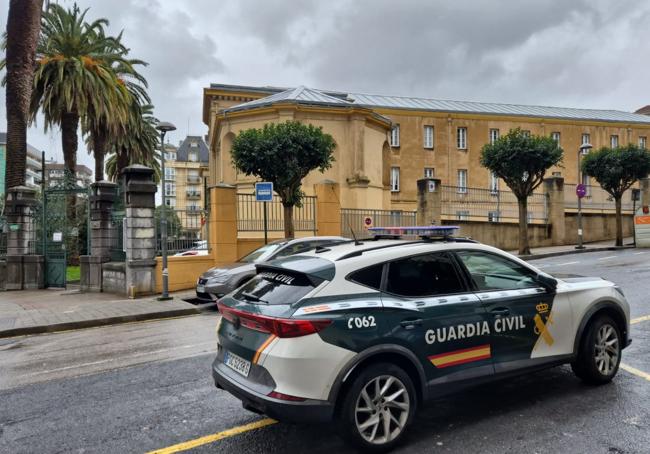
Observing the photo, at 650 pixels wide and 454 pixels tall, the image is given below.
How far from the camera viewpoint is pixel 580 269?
1495cm

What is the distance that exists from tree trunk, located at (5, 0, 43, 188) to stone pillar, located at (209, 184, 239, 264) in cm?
795

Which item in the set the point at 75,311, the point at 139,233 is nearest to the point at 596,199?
the point at 139,233

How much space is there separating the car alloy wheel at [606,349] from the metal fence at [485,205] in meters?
18.1

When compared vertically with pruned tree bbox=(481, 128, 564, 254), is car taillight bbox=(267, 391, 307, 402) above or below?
below

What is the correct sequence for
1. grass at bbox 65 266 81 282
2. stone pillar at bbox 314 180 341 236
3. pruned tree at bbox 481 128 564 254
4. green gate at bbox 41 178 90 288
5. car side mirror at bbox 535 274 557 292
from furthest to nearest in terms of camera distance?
pruned tree at bbox 481 128 564 254 < grass at bbox 65 266 81 282 < stone pillar at bbox 314 180 341 236 < green gate at bbox 41 178 90 288 < car side mirror at bbox 535 274 557 292

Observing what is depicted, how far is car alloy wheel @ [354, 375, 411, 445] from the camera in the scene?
11.4 feet

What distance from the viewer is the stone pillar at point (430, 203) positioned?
21.7 m

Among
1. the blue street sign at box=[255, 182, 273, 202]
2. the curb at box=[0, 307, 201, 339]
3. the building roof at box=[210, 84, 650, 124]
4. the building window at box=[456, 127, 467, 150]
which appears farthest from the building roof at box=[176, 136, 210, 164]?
the curb at box=[0, 307, 201, 339]

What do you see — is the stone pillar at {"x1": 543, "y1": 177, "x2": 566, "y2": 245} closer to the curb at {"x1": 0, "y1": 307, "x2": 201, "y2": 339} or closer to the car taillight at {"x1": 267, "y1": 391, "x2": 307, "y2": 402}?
the curb at {"x1": 0, "y1": 307, "x2": 201, "y2": 339}

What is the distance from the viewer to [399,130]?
40250 millimetres

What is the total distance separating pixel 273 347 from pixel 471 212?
852 inches

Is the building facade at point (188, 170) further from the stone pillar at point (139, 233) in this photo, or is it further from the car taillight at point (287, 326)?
the car taillight at point (287, 326)

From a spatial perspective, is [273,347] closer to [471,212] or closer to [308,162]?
[308,162]

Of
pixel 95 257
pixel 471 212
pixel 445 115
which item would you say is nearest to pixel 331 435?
pixel 95 257
